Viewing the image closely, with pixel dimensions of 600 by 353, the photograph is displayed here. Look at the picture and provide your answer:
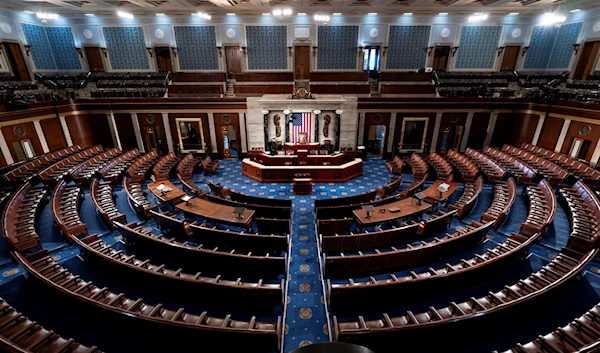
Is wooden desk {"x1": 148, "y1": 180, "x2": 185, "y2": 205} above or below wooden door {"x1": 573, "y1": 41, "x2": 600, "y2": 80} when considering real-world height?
below

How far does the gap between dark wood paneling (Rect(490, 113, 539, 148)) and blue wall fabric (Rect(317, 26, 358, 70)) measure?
363 inches

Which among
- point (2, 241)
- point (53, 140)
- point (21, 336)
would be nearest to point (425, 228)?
point (21, 336)

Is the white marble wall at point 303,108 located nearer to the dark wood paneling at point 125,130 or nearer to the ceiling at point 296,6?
the ceiling at point 296,6

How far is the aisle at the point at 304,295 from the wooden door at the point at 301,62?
1256 centimetres

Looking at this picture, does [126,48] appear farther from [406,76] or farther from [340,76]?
[406,76]

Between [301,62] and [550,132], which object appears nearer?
[550,132]

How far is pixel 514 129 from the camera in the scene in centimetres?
1464

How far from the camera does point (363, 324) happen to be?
12.5ft

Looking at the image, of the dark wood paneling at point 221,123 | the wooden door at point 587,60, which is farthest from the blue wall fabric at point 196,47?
the wooden door at point 587,60

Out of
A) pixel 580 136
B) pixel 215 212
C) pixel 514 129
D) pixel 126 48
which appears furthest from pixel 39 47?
pixel 580 136

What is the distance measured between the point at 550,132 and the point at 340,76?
11.2m

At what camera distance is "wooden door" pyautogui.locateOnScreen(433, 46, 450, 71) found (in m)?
17.1

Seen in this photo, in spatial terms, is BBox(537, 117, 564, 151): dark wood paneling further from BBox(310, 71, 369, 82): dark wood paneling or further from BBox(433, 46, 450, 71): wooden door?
BBox(310, 71, 369, 82): dark wood paneling

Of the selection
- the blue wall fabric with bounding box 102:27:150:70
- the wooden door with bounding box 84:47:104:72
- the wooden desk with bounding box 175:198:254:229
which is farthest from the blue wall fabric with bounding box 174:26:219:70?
the wooden desk with bounding box 175:198:254:229
